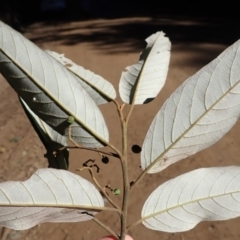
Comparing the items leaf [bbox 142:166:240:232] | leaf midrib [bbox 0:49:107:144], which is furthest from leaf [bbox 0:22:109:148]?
leaf [bbox 142:166:240:232]

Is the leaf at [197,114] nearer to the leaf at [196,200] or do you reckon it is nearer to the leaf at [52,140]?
the leaf at [196,200]

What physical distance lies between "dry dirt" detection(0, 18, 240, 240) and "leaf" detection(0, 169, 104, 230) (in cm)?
313

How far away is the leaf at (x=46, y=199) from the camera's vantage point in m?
1.09

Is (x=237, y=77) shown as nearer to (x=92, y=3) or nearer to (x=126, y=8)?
(x=126, y=8)

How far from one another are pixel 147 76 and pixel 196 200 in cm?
40

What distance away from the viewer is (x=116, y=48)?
36.0 feet

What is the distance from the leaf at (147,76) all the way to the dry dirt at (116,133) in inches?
116

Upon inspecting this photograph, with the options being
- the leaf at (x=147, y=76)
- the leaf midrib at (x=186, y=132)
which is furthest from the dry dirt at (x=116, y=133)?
the leaf midrib at (x=186, y=132)

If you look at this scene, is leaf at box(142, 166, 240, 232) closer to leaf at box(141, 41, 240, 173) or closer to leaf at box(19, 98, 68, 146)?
leaf at box(141, 41, 240, 173)

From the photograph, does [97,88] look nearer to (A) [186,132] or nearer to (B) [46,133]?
(B) [46,133]

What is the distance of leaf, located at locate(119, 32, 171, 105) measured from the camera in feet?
4.46

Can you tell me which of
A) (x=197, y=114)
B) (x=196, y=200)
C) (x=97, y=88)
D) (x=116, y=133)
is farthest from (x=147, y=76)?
(x=116, y=133)

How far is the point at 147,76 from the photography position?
142cm

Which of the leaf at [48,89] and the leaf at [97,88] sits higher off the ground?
the leaf at [97,88]
